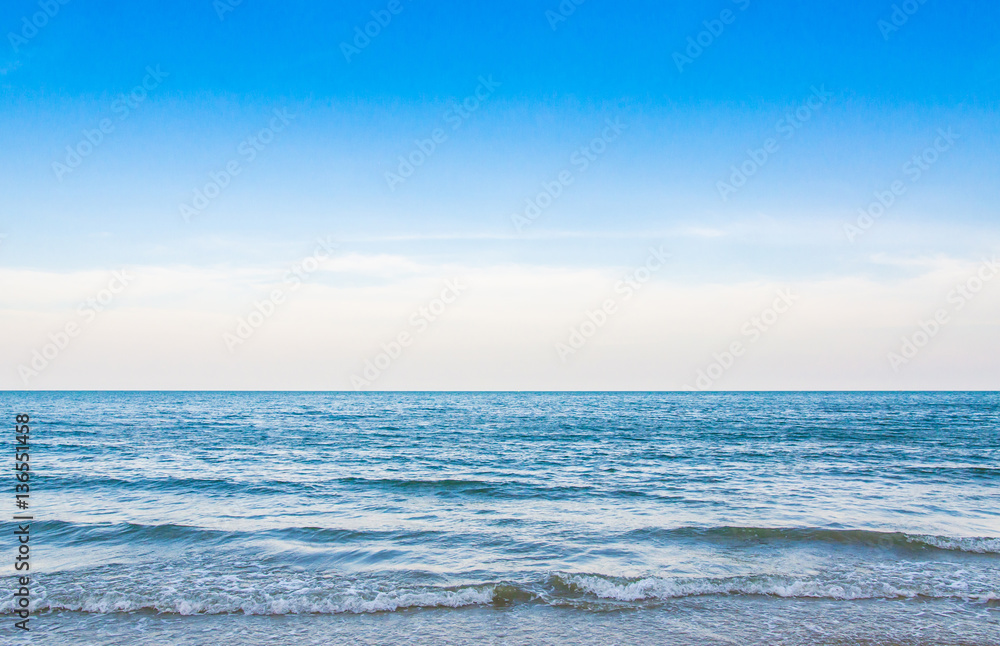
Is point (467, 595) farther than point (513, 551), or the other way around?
point (513, 551)

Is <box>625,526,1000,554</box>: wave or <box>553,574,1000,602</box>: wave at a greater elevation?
<box>553,574,1000,602</box>: wave

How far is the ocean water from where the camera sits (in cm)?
903

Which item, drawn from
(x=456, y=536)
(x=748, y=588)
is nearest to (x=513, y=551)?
(x=456, y=536)

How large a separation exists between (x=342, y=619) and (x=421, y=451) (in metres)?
21.8

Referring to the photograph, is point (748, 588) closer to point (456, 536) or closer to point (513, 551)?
point (513, 551)

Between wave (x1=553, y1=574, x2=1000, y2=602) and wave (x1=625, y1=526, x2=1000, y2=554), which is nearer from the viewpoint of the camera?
wave (x1=553, y1=574, x2=1000, y2=602)

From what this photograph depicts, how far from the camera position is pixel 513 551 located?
12797mm

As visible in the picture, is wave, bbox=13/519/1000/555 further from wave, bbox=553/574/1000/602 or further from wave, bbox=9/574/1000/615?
wave, bbox=9/574/1000/615

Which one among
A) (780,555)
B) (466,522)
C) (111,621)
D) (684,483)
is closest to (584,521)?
(466,522)

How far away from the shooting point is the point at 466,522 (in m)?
15.5

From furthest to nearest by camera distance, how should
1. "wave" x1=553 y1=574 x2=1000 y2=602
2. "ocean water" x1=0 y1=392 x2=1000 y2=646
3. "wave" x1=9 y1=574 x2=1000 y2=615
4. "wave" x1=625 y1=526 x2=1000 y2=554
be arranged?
"wave" x1=625 y1=526 x2=1000 y2=554, "wave" x1=553 y1=574 x2=1000 y2=602, "wave" x1=9 y1=574 x2=1000 y2=615, "ocean water" x1=0 y1=392 x2=1000 y2=646

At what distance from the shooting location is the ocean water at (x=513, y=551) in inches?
356

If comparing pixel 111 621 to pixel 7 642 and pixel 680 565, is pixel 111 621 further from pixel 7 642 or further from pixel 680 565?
pixel 680 565

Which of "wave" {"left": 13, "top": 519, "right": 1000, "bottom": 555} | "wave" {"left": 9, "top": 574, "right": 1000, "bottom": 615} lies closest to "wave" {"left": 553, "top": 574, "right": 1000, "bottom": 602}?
"wave" {"left": 9, "top": 574, "right": 1000, "bottom": 615}
